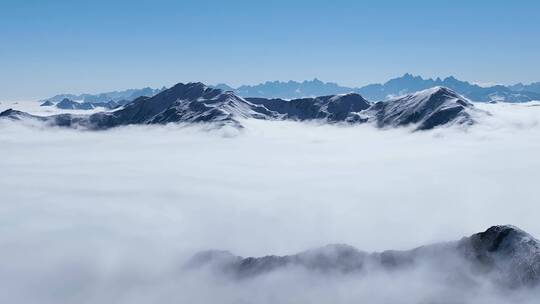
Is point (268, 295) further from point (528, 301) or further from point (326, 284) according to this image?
point (528, 301)

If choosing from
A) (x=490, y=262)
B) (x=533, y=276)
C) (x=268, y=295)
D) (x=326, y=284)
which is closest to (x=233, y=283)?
(x=268, y=295)

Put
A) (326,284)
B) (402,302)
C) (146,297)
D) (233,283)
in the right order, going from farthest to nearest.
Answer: (146,297)
(233,283)
(326,284)
(402,302)

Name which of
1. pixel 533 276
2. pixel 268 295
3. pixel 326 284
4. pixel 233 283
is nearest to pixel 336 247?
pixel 326 284

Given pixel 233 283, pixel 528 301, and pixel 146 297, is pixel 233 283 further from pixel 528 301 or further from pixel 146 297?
pixel 528 301

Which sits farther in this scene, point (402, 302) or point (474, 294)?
point (402, 302)

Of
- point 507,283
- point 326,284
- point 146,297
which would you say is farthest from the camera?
point 146,297

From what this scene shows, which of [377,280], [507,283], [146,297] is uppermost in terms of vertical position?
[507,283]

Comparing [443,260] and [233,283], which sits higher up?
[443,260]
